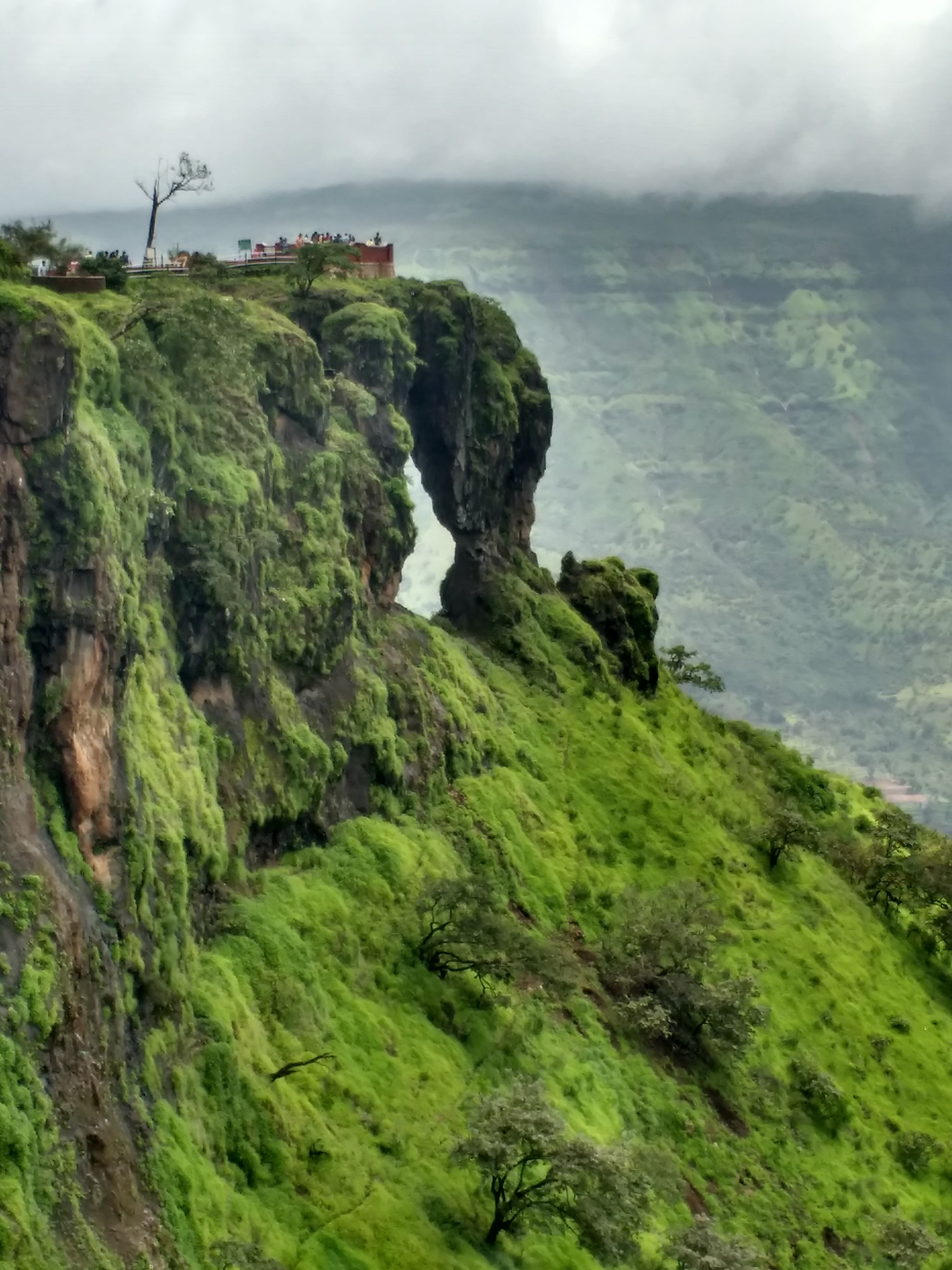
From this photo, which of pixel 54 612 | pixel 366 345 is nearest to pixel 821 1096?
pixel 366 345

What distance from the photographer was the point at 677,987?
6731 centimetres

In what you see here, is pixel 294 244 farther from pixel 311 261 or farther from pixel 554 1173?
pixel 554 1173

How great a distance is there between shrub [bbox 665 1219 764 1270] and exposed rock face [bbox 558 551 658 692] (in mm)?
53183

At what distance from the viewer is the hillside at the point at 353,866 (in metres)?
39.1

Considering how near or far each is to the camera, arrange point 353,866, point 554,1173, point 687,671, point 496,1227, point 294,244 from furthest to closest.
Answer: point 687,671 → point 294,244 → point 353,866 → point 496,1227 → point 554,1173

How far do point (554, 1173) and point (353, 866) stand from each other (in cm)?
1773

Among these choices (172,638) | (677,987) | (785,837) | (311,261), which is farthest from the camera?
(785,837)

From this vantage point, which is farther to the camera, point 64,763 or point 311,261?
point 311,261

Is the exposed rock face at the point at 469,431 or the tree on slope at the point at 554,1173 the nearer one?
the tree on slope at the point at 554,1173

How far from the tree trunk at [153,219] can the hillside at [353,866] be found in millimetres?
4641

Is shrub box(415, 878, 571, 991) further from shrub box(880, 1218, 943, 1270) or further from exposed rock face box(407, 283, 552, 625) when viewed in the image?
exposed rock face box(407, 283, 552, 625)

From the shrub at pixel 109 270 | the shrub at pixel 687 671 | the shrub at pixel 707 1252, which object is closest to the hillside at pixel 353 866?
the shrub at pixel 707 1252

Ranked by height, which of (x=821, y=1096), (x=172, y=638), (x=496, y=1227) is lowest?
(x=821, y=1096)

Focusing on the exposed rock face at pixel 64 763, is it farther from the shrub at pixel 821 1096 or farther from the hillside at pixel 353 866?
the shrub at pixel 821 1096
